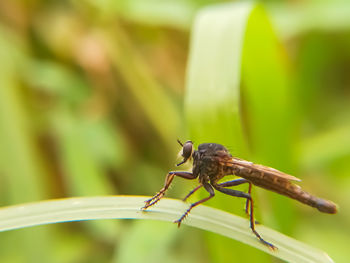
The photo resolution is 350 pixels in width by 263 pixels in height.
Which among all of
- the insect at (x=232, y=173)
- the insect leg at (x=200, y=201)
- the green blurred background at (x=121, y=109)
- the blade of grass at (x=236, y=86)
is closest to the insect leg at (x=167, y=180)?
the insect at (x=232, y=173)

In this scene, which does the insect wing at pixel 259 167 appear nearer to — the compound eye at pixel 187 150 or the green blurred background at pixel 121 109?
the compound eye at pixel 187 150

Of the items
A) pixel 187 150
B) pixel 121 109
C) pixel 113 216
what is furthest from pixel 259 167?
pixel 121 109

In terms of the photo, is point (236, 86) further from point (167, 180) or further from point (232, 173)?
point (167, 180)

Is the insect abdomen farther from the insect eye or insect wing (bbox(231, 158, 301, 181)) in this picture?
the insect eye

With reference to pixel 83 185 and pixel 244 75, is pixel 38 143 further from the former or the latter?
pixel 244 75

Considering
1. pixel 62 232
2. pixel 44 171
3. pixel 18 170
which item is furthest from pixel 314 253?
pixel 44 171
